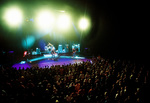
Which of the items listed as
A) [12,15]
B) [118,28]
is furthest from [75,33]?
[12,15]

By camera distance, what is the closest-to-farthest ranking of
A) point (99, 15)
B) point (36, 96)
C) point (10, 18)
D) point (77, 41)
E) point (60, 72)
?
point (36, 96) < point (60, 72) < point (10, 18) < point (99, 15) < point (77, 41)

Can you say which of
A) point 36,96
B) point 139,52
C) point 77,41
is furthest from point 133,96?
point 77,41

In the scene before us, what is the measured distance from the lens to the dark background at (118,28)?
36.6 feet

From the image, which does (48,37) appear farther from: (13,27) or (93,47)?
(93,47)

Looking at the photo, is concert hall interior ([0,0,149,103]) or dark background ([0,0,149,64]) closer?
concert hall interior ([0,0,149,103])

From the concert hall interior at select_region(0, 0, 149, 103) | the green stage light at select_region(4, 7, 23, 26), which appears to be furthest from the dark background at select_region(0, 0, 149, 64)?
the green stage light at select_region(4, 7, 23, 26)

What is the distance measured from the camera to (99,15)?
13.2 meters

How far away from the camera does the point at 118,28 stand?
12.7 m

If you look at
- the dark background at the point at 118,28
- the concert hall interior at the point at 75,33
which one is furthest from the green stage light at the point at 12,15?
the dark background at the point at 118,28

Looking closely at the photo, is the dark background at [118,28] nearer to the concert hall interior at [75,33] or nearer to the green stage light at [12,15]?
the concert hall interior at [75,33]

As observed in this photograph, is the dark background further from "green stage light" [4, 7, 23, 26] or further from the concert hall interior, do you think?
"green stage light" [4, 7, 23, 26]

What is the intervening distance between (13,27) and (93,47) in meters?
10.2

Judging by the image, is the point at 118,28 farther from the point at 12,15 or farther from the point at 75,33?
the point at 12,15

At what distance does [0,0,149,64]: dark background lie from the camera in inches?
439
